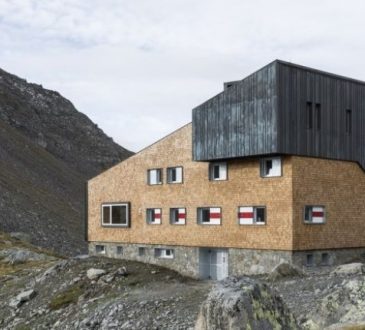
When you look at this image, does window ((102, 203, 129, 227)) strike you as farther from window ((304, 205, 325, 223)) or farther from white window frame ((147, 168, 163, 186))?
window ((304, 205, 325, 223))

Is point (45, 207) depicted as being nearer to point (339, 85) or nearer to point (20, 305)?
point (20, 305)

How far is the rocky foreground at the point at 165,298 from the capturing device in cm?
1384

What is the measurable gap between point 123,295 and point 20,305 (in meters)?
8.13

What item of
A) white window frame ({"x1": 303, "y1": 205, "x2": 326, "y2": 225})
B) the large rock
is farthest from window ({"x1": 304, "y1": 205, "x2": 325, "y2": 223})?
the large rock

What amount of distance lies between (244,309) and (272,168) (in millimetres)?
25715

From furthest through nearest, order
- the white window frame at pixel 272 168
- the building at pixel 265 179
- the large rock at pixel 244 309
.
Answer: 1. the white window frame at pixel 272 168
2. the building at pixel 265 179
3. the large rock at pixel 244 309

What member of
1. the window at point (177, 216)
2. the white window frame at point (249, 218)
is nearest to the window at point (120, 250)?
the window at point (177, 216)

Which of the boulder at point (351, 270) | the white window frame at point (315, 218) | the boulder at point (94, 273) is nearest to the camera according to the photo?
the boulder at point (351, 270)

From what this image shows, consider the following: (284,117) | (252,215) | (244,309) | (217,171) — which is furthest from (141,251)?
(244,309)

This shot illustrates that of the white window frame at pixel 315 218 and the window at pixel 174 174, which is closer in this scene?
the white window frame at pixel 315 218

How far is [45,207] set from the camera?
4050 inches

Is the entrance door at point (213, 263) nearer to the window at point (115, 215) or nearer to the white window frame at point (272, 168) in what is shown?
the white window frame at point (272, 168)

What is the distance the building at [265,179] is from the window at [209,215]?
6 cm

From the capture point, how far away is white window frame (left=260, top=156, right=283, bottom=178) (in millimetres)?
38312
